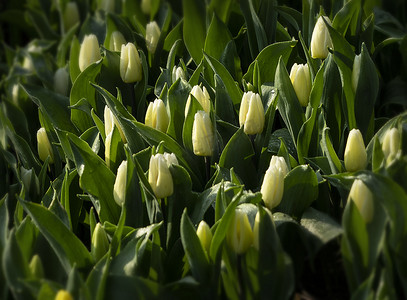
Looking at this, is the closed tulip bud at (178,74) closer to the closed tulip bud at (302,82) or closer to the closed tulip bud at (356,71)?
the closed tulip bud at (302,82)

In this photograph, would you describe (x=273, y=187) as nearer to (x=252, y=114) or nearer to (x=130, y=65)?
(x=252, y=114)

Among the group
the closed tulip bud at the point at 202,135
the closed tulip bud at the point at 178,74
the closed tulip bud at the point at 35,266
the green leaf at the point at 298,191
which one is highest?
the closed tulip bud at the point at 178,74

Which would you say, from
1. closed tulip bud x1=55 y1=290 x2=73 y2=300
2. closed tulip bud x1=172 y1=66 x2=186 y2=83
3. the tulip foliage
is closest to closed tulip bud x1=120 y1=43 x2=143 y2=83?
the tulip foliage

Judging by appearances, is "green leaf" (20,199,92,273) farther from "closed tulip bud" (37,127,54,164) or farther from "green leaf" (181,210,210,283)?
"closed tulip bud" (37,127,54,164)

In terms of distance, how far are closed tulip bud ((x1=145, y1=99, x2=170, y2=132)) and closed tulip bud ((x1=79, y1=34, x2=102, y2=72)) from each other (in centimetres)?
56

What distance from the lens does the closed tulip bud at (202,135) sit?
2.02 metres

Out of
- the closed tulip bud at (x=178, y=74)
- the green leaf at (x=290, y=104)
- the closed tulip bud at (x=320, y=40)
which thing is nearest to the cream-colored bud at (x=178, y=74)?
the closed tulip bud at (x=178, y=74)

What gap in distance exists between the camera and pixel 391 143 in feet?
6.04

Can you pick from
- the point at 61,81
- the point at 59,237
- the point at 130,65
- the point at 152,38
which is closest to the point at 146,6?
the point at 152,38

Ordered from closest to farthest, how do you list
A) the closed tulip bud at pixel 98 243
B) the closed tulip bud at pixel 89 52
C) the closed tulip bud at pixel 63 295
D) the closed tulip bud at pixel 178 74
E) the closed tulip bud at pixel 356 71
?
the closed tulip bud at pixel 63 295
the closed tulip bud at pixel 98 243
the closed tulip bud at pixel 356 71
the closed tulip bud at pixel 178 74
the closed tulip bud at pixel 89 52

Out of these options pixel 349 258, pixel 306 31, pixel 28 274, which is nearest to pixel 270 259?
pixel 349 258

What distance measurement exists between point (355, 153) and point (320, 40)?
0.51 metres

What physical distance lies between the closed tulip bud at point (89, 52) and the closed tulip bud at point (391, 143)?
123 cm

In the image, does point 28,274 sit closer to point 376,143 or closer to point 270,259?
point 270,259
